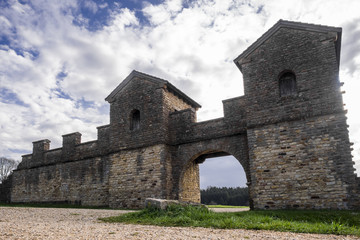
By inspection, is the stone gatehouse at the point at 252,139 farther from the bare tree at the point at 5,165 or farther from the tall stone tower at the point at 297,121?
the bare tree at the point at 5,165

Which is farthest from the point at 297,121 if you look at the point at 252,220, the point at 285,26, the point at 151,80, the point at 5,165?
the point at 5,165

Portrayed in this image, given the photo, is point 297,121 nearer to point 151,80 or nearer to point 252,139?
point 252,139

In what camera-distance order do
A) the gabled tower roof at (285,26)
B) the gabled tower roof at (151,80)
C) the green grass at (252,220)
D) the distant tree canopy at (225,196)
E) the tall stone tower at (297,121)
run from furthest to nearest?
the distant tree canopy at (225,196), the gabled tower roof at (151,80), the gabled tower roof at (285,26), the tall stone tower at (297,121), the green grass at (252,220)

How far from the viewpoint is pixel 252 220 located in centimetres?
817

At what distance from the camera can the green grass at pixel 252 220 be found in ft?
22.7

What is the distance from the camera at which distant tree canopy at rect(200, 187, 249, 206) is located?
113 feet

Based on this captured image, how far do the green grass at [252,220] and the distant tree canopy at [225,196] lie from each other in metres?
25.1

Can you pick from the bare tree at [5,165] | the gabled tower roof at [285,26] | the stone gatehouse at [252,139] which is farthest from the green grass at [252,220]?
the bare tree at [5,165]

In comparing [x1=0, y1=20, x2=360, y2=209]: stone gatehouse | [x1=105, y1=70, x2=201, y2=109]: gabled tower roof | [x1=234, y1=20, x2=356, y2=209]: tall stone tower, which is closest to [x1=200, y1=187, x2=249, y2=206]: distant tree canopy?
[x1=0, y1=20, x2=360, y2=209]: stone gatehouse

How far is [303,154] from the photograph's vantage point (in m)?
12.1

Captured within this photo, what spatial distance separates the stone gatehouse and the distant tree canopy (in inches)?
723

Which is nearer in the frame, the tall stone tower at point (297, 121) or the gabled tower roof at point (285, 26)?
the tall stone tower at point (297, 121)

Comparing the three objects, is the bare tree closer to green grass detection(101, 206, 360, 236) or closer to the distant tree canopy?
the distant tree canopy

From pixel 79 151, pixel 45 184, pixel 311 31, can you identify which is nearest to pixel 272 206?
pixel 311 31
